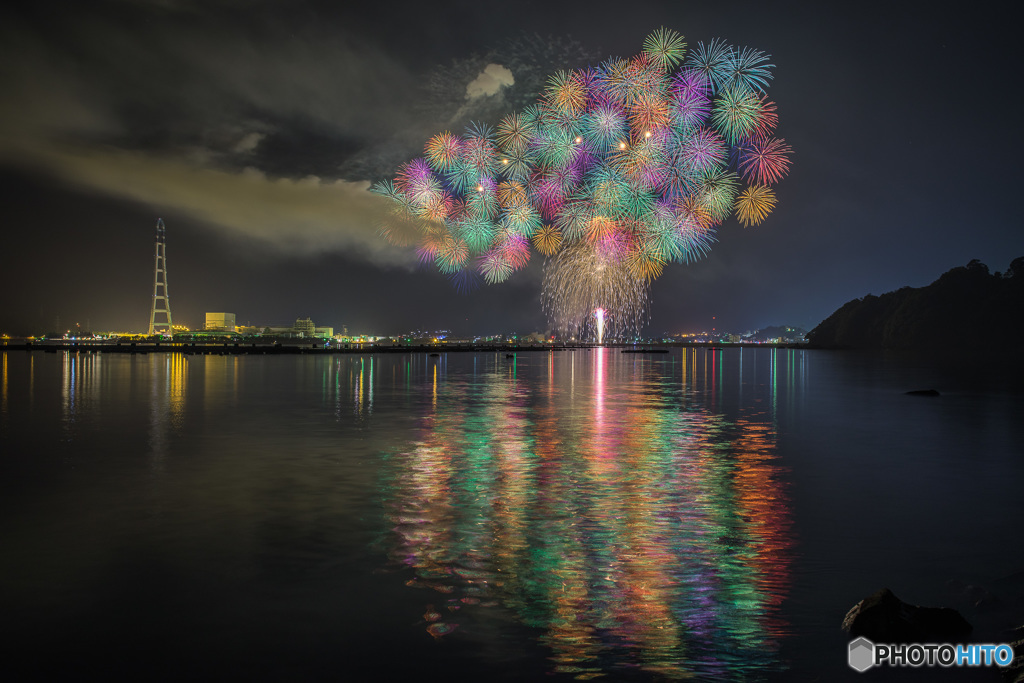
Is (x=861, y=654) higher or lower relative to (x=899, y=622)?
lower

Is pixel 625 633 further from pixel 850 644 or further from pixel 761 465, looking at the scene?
pixel 761 465

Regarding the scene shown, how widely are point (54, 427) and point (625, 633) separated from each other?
2413 centimetres

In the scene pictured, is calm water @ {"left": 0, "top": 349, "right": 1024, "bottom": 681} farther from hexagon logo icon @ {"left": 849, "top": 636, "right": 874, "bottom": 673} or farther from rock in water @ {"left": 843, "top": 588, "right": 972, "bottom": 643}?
rock in water @ {"left": 843, "top": 588, "right": 972, "bottom": 643}

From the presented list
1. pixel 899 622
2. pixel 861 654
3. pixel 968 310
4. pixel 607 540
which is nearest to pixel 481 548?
pixel 607 540

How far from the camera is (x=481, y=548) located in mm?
10875

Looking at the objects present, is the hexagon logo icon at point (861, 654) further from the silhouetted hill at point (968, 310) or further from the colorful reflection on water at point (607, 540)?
the silhouetted hill at point (968, 310)

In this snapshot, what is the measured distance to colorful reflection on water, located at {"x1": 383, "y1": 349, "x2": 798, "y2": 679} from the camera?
25.5ft

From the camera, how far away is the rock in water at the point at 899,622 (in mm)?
7895

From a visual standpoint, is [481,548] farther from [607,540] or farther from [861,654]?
[861,654]

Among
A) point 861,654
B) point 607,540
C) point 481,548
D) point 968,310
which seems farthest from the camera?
point 968,310

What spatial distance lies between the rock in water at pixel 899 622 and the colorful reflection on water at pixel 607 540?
84 centimetres

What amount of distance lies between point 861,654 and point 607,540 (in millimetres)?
4292

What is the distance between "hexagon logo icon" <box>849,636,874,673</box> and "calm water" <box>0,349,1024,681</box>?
0.13 meters

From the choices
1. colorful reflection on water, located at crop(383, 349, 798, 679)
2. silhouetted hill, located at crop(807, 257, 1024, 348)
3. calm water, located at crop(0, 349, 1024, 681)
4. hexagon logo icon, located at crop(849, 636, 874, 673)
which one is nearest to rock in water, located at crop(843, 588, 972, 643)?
hexagon logo icon, located at crop(849, 636, 874, 673)
